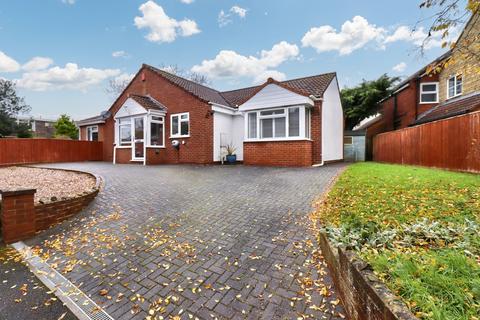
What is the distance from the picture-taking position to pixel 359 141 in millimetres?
17688

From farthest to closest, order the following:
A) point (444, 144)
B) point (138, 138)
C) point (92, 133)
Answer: point (92, 133), point (138, 138), point (444, 144)

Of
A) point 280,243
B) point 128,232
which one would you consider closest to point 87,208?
point 128,232

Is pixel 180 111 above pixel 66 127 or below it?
below

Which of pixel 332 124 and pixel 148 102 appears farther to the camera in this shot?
pixel 148 102

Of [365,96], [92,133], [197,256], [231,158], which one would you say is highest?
[365,96]

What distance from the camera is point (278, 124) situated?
11844 mm

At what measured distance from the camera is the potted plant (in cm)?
1377

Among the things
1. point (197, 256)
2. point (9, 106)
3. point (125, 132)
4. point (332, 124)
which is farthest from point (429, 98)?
point (9, 106)

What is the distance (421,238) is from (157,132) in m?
14.7

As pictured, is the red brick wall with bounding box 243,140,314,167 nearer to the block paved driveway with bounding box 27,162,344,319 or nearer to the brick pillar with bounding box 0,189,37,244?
the block paved driveway with bounding box 27,162,344,319

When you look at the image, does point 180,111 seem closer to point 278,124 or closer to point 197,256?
point 278,124

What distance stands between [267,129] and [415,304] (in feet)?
35.9

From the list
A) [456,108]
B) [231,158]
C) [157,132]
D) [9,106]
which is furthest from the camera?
[9,106]

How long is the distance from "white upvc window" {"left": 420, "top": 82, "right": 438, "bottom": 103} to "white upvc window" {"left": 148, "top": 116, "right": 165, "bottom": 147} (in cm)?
1982
